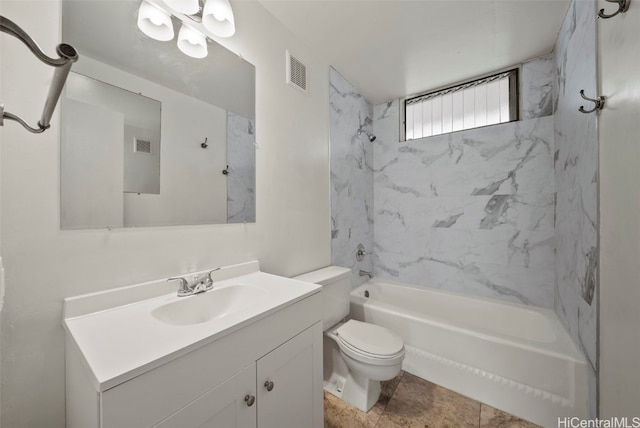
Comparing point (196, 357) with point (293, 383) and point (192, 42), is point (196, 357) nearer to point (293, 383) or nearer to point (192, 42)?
point (293, 383)

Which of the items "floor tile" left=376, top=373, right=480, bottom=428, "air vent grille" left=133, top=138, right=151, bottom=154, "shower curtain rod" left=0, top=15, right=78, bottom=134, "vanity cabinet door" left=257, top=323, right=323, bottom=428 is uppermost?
"air vent grille" left=133, top=138, right=151, bottom=154

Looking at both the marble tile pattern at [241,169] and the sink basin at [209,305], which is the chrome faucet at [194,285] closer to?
the sink basin at [209,305]

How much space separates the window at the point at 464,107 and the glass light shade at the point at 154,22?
226 centimetres

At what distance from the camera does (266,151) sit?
1.52 metres

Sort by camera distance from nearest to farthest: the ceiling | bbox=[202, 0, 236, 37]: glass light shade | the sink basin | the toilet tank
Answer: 1. the sink basin
2. bbox=[202, 0, 236, 37]: glass light shade
3. the ceiling
4. the toilet tank

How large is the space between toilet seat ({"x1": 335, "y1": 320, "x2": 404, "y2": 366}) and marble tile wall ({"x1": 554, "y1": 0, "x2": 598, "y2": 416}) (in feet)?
3.06

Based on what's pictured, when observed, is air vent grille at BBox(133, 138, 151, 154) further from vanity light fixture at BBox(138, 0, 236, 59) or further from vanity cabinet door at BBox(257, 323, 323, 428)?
vanity cabinet door at BBox(257, 323, 323, 428)

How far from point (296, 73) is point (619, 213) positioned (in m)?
1.86

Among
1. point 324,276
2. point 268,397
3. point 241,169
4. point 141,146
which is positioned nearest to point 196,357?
point 268,397

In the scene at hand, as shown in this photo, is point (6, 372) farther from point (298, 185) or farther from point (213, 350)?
point (298, 185)

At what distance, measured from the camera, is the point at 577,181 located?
1412mm

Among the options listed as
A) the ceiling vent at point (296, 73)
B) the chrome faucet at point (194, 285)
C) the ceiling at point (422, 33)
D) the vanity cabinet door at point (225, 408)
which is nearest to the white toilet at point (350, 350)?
the chrome faucet at point (194, 285)

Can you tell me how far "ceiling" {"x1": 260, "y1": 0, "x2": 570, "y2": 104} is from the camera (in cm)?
148

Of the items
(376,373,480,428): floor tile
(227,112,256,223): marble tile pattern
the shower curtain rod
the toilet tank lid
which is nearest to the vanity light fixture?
(227,112,256,223): marble tile pattern
